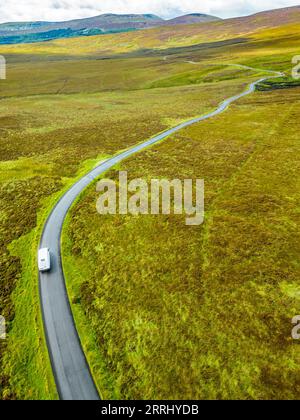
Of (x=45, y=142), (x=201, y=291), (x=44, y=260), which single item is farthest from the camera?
(x=45, y=142)

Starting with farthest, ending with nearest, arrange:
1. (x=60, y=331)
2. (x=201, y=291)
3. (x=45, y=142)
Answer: (x=45, y=142), (x=201, y=291), (x=60, y=331)

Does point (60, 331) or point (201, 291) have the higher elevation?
point (201, 291)

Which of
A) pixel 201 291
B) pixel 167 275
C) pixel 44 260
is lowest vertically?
pixel 201 291

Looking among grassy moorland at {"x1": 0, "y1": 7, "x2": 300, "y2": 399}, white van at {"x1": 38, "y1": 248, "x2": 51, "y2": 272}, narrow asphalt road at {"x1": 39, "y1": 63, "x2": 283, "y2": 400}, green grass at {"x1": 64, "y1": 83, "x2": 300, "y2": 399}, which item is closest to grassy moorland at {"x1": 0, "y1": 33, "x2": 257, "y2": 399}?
grassy moorland at {"x1": 0, "y1": 7, "x2": 300, "y2": 399}

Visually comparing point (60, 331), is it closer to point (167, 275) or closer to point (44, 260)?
point (44, 260)

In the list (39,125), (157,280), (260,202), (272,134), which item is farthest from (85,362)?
(39,125)

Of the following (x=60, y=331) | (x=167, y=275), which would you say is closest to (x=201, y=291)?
(x=167, y=275)

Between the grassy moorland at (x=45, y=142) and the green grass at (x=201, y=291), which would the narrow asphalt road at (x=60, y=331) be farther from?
the green grass at (x=201, y=291)

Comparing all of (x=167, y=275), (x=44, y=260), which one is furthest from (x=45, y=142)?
(x=167, y=275)

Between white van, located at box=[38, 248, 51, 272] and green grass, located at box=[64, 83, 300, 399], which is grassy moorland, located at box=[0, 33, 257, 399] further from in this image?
green grass, located at box=[64, 83, 300, 399]

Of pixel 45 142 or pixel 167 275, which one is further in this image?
pixel 45 142
